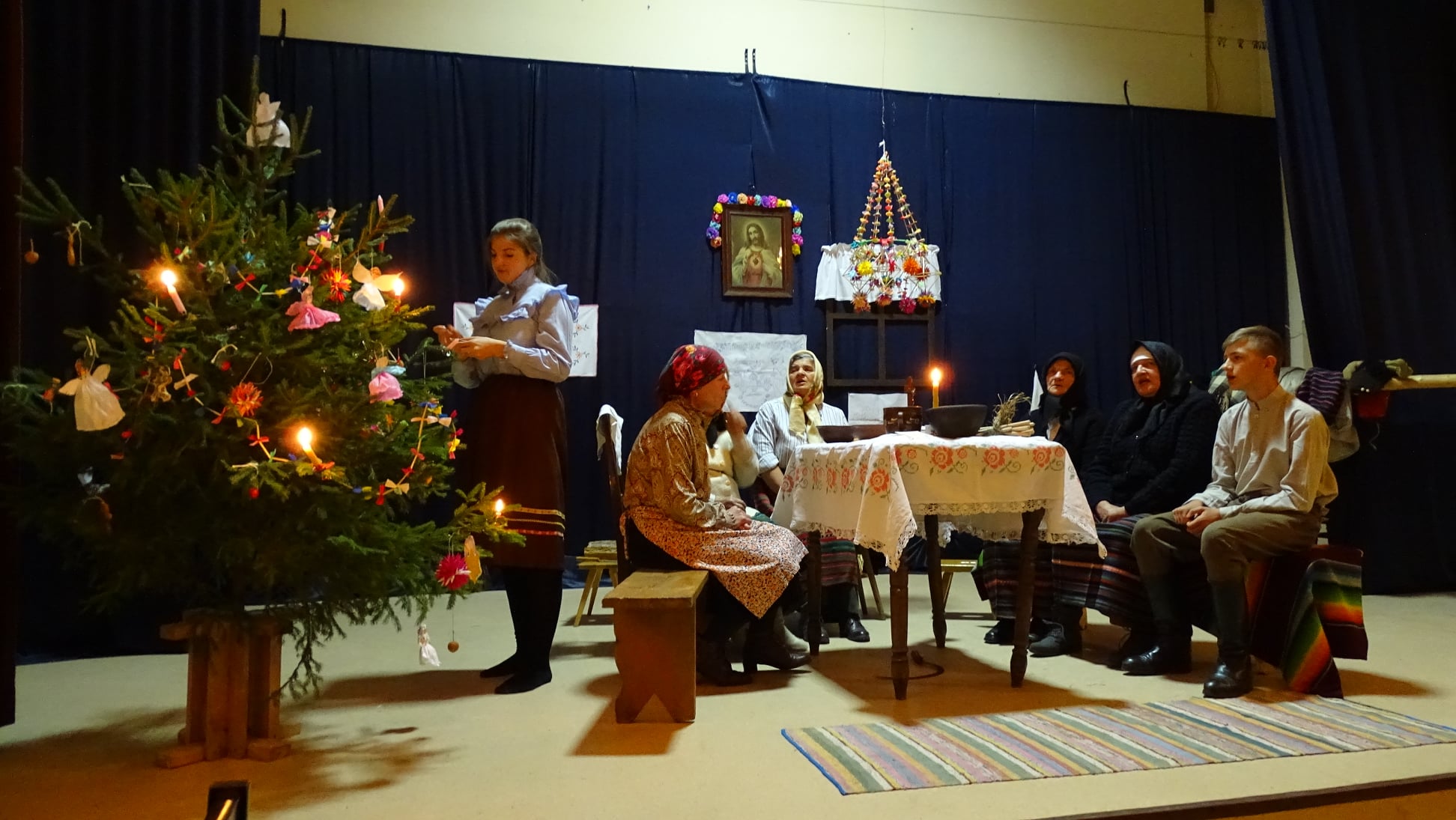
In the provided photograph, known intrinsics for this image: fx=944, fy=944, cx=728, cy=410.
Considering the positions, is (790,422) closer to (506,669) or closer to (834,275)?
(834,275)

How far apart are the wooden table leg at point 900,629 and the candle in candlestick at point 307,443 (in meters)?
1.45

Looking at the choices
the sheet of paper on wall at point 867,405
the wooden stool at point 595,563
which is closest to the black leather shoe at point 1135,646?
the wooden stool at point 595,563

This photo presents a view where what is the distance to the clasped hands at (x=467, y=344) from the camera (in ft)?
Answer: 8.66

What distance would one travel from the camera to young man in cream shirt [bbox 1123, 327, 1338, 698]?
8.79 feet

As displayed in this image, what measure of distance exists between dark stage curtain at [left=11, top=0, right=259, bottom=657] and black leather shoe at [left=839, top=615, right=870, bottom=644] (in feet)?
8.03

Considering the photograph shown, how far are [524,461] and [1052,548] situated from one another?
187cm

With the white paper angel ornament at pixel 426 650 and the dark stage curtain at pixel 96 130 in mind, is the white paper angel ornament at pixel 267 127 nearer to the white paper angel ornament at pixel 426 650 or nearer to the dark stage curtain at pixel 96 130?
the white paper angel ornament at pixel 426 650

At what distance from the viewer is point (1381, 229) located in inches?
199

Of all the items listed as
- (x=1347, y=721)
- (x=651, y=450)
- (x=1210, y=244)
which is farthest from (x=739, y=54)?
(x=1347, y=721)

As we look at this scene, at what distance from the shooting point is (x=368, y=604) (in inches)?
89.6

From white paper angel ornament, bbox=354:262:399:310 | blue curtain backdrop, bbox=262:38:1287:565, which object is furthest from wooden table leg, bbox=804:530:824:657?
blue curtain backdrop, bbox=262:38:1287:565

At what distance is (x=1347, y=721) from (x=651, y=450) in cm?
192

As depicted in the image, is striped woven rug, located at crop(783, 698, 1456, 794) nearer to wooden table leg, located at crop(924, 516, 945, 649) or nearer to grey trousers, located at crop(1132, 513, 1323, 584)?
grey trousers, located at crop(1132, 513, 1323, 584)

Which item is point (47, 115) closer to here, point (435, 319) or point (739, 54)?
point (435, 319)
